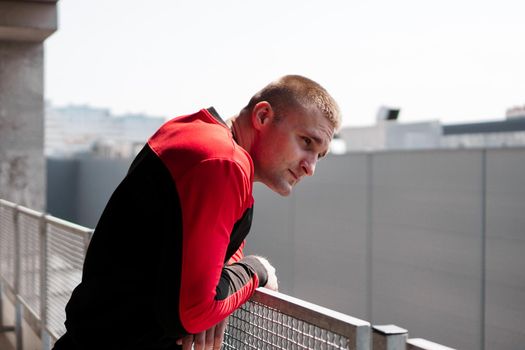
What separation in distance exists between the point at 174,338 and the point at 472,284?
Answer: 782cm

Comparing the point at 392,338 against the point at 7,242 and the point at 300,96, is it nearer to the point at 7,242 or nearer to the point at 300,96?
the point at 300,96

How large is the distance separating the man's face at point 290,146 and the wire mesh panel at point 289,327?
31cm

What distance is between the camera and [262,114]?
172 centimetres

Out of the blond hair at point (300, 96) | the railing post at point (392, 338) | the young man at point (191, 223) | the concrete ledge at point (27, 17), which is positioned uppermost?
the concrete ledge at point (27, 17)

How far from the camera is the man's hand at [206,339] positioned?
1.63 meters

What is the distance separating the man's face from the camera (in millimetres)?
1678

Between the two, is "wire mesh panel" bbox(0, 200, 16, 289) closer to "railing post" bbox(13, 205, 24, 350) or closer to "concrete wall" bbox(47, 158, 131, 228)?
"railing post" bbox(13, 205, 24, 350)

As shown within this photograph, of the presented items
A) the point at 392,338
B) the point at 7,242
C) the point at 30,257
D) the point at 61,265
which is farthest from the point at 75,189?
the point at 392,338

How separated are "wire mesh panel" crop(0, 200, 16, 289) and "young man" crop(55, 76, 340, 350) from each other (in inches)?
150

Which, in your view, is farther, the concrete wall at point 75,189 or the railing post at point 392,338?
the concrete wall at point 75,189

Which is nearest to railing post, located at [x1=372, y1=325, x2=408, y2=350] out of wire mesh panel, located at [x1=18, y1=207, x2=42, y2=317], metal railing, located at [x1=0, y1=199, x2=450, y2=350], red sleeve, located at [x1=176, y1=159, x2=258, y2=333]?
metal railing, located at [x1=0, y1=199, x2=450, y2=350]

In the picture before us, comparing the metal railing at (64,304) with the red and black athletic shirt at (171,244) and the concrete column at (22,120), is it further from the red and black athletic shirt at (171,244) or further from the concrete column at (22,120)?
the concrete column at (22,120)

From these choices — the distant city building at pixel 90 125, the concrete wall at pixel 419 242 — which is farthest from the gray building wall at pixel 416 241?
the distant city building at pixel 90 125

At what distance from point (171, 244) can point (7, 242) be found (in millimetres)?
4548
